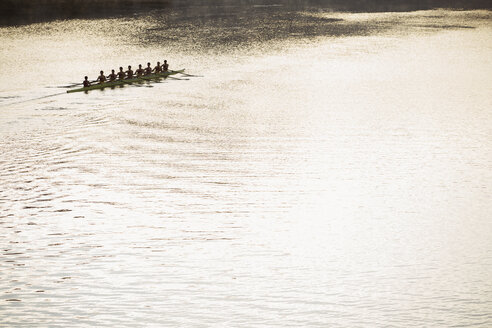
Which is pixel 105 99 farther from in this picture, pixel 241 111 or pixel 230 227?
pixel 230 227

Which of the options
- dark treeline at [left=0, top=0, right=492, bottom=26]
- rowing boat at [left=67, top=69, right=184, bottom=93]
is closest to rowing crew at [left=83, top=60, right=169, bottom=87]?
rowing boat at [left=67, top=69, right=184, bottom=93]

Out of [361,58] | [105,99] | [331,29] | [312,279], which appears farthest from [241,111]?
[331,29]

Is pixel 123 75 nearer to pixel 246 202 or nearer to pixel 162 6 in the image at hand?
pixel 246 202

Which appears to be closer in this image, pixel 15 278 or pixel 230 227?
pixel 15 278

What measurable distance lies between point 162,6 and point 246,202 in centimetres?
5115

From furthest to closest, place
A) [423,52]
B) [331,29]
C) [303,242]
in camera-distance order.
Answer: [331,29] → [423,52] → [303,242]

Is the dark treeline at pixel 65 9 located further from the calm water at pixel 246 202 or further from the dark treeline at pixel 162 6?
the calm water at pixel 246 202

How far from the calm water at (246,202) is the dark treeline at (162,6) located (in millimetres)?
27075

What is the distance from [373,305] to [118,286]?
13.6ft

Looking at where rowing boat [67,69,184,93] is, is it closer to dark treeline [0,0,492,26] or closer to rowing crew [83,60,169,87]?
rowing crew [83,60,169,87]

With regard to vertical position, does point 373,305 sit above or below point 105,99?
below

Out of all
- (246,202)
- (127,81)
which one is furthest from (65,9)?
(246,202)

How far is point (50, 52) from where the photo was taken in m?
35.5

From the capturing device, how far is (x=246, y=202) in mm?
13836
